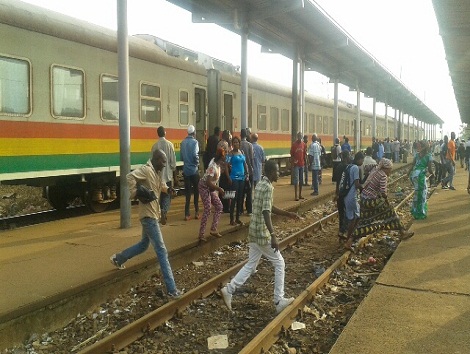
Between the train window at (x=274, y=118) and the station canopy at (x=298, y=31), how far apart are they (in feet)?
7.87

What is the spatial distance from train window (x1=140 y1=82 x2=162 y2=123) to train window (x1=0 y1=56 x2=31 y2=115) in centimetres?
334

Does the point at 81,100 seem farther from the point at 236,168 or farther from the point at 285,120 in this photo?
the point at 285,120

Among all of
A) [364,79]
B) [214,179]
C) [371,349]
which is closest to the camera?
[371,349]

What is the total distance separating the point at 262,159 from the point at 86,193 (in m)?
3.96

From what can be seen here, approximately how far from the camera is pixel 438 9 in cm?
1295

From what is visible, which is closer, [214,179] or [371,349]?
[371,349]

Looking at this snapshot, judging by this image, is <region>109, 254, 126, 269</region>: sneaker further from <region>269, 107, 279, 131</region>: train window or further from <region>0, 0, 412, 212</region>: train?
<region>269, 107, 279, 131</region>: train window

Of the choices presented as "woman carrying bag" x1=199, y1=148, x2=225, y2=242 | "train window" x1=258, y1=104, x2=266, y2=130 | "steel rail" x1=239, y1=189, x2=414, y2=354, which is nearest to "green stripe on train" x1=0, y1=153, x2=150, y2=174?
"woman carrying bag" x1=199, y1=148, x2=225, y2=242

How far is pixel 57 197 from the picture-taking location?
11.2 m

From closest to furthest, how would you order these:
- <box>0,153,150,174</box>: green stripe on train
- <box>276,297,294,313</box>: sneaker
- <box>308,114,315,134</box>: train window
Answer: <box>276,297,294,313</box>: sneaker, <box>0,153,150,174</box>: green stripe on train, <box>308,114,315,134</box>: train window

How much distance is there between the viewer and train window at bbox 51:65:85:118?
939cm

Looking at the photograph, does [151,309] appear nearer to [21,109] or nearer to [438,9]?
[21,109]

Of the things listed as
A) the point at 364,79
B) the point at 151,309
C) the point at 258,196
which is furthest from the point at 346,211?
the point at 364,79

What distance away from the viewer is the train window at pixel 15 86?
27.4ft
